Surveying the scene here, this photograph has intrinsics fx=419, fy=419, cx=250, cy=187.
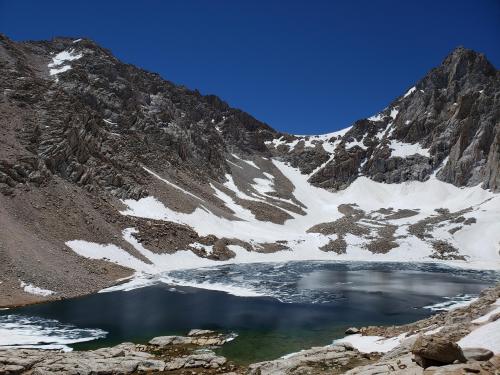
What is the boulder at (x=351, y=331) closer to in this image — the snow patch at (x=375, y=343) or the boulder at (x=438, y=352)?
the snow patch at (x=375, y=343)

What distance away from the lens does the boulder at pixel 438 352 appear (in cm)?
1441

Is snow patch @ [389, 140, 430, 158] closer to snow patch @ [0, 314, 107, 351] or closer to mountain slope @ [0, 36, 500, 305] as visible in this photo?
mountain slope @ [0, 36, 500, 305]

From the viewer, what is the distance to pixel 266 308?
4188 centimetres

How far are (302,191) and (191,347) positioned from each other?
419ft

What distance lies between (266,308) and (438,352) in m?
28.5

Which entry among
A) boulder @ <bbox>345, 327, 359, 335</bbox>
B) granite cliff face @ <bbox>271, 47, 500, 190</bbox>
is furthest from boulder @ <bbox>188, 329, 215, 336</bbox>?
granite cliff face @ <bbox>271, 47, 500, 190</bbox>

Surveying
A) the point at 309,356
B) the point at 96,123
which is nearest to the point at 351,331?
the point at 309,356

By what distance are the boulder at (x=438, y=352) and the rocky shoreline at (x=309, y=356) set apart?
0.03 meters

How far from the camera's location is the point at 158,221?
3078 inches

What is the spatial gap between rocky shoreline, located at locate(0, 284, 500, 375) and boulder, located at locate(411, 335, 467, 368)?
3 centimetres

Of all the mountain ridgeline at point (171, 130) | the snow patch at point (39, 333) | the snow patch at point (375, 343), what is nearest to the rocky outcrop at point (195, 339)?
the snow patch at point (39, 333)

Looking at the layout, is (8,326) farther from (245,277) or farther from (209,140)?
(209,140)

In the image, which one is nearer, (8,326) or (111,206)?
(8,326)

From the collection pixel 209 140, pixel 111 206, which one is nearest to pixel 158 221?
pixel 111 206
